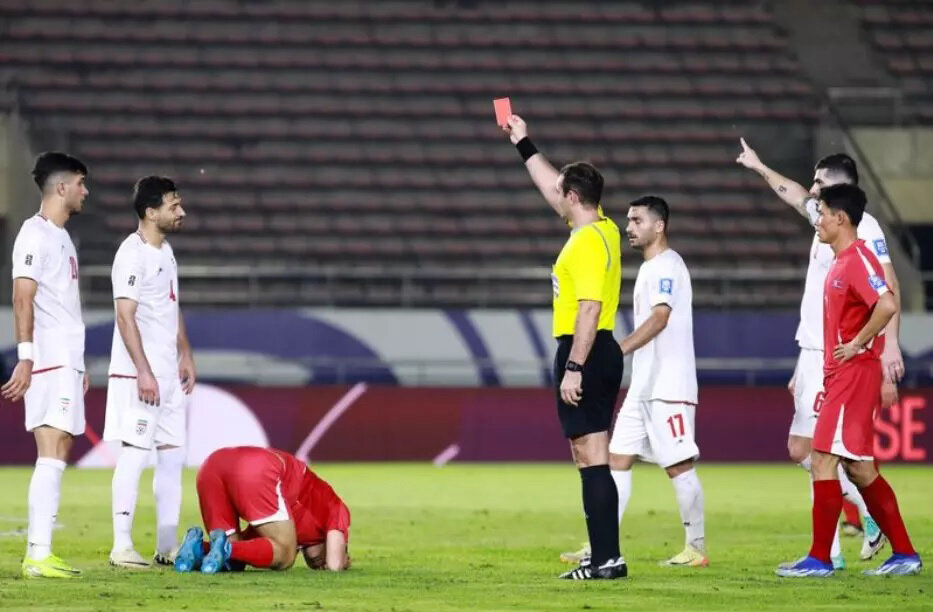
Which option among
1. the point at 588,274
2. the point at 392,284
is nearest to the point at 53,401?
the point at 588,274

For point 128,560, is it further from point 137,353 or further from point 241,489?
point 137,353

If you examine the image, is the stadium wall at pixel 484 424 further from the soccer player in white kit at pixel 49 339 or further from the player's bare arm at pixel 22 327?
the player's bare arm at pixel 22 327

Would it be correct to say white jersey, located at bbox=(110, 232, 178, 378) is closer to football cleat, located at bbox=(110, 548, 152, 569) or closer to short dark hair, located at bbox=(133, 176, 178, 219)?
short dark hair, located at bbox=(133, 176, 178, 219)

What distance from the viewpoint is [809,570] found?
898 centimetres

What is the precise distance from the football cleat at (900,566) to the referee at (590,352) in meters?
1.44

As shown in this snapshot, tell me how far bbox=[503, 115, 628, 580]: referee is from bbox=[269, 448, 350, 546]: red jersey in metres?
1.30

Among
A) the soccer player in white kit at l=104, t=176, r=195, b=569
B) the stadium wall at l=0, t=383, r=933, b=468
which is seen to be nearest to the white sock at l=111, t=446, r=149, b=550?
the soccer player in white kit at l=104, t=176, r=195, b=569

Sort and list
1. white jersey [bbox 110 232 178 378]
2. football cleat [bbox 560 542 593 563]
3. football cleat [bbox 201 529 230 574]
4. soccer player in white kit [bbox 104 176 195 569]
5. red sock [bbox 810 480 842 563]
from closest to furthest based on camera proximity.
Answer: football cleat [bbox 201 529 230 574]
red sock [bbox 810 480 842 563]
soccer player in white kit [bbox 104 176 195 569]
white jersey [bbox 110 232 178 378]
football cleat [bbox 560 542 593 563]

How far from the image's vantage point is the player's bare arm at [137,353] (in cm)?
944

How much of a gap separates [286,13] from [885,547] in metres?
17.9

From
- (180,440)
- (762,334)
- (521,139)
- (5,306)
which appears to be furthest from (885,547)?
(5,306)

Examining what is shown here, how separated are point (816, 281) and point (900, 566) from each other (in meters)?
1.82

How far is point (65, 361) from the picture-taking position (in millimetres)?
9148

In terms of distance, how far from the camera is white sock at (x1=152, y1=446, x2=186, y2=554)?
31.7 feet
